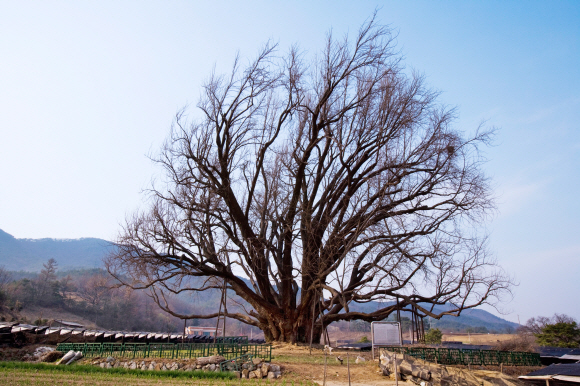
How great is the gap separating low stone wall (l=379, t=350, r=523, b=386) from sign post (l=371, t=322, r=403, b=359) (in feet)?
3.50

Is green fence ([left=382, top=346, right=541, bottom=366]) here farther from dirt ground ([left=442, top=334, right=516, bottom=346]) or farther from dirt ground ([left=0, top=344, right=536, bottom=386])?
dirt ground ([left=442, top=334, right=516, bottom=346])

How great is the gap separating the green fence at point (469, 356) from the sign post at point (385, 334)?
1.41m

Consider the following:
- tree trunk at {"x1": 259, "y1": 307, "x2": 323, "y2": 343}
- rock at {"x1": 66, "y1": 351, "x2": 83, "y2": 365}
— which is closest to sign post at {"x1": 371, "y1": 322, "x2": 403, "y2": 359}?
tree trunk at {"x1": 259, "y1": 307, "x2": 323, "y2": 343}

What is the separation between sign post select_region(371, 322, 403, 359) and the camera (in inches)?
558

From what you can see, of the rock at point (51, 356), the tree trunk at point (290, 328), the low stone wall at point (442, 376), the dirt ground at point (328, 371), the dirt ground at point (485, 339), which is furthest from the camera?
the dirt ground at point (485, 339)

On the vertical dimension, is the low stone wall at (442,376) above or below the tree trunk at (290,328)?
below

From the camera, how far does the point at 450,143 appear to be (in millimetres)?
20734

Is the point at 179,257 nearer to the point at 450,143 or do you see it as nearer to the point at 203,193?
the point at 203,193

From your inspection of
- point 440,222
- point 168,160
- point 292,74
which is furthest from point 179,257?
point 440,222

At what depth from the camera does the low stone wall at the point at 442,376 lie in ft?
38.3

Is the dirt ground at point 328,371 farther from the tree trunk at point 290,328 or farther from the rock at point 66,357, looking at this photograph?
the rock at point 66,357

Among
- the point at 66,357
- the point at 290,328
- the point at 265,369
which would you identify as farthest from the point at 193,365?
the point at 290,328

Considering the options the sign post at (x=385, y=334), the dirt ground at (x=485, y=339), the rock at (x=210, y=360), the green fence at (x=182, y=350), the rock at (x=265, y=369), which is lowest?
the rock at (x=265, y=369)

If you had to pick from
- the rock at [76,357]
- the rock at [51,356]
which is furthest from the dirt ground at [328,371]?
the rock at [51,356]
